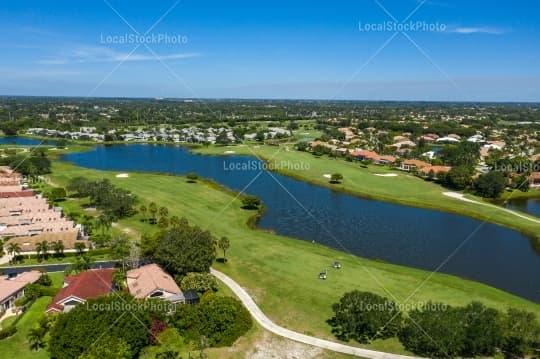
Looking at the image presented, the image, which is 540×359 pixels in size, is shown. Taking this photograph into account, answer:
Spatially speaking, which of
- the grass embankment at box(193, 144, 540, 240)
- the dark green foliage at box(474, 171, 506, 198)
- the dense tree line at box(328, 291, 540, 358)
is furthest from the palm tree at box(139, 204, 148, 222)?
the dark green foliage at box(474, 171, 506, 198)

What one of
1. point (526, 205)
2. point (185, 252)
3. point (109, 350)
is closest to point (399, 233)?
point (185, 252)

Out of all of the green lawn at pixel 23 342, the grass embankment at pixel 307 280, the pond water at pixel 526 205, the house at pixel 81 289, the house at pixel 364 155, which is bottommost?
the pond water at pixel 526 205

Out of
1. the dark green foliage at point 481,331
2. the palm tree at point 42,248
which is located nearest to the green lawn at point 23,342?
the palm tree at point 42,248

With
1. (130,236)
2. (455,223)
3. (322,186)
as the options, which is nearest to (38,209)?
(130,236)

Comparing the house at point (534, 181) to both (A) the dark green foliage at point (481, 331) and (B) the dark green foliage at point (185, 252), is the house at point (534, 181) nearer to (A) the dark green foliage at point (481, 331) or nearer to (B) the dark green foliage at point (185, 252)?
(A) the dark green foliage at point (481, 331)

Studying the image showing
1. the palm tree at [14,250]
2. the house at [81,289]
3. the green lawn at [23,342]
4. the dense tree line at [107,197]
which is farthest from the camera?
the dense tree line at [107,197]
